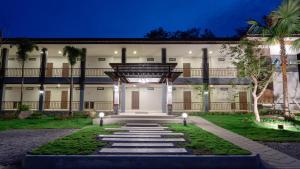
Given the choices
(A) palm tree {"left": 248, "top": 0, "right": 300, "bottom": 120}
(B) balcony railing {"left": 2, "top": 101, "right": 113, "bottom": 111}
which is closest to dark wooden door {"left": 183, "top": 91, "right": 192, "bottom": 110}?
(B) balcony railing {"left": 2, "top": 101, "right": 113, "bottom": 111}

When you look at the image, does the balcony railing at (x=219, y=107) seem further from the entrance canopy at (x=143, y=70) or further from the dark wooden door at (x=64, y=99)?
the dark wooden door at (x=64, y=99)

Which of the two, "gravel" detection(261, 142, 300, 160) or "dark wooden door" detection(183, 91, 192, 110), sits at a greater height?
"dark wooden door" detection(183, 91, 192, 110)

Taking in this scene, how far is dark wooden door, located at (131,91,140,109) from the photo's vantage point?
24.5 metres

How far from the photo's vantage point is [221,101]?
2411 cm

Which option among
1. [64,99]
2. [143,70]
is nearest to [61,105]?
[64,99]

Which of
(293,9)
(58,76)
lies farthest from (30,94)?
(293,9)

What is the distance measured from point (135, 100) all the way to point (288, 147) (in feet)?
58.0

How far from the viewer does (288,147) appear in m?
8.23

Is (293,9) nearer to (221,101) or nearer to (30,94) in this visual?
(221,101)

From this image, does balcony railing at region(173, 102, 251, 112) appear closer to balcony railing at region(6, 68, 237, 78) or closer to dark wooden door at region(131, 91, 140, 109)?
balcony railing at region(6, 68, 237, 78)

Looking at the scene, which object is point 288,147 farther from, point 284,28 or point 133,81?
point 133,81

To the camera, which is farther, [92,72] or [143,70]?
[92,72]

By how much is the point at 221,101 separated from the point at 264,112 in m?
4.92

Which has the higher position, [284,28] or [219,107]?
[284,28]
